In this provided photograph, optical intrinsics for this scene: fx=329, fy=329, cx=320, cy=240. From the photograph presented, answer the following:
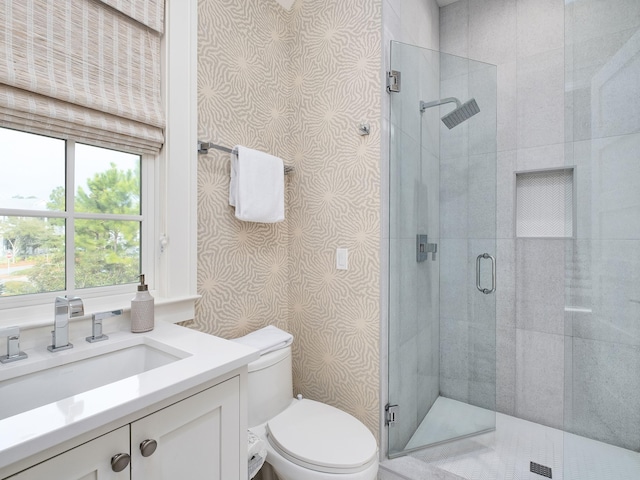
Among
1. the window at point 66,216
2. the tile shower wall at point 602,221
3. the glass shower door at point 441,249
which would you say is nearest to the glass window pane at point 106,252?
the window at point 66,216

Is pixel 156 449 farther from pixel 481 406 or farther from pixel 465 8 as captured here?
pixel 465 8

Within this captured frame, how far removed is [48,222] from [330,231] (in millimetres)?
1158

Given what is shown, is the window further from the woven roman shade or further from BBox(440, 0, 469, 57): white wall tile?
BBox(440, 0, 469, 57): white wall tile

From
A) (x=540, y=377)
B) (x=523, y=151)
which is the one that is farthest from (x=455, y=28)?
(x=540, y=377)

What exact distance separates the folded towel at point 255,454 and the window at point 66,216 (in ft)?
2.52

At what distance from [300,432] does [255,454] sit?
220 millimetres

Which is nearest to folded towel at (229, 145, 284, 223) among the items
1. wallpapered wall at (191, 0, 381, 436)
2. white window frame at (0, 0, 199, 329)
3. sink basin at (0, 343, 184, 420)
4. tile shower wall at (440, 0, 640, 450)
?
wallpapered wall at (191, 0, 381, 436)

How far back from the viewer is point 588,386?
126 cm

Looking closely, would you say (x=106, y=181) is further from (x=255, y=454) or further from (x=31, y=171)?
(x=255, y=454)

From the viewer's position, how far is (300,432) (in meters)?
1.30

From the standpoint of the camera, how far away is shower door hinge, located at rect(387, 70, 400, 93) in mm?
1595

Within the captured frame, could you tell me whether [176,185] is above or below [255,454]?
above

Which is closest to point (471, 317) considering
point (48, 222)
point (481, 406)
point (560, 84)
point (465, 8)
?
point (481, 406)

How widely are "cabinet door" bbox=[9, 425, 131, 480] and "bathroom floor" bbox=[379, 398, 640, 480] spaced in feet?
4.26
